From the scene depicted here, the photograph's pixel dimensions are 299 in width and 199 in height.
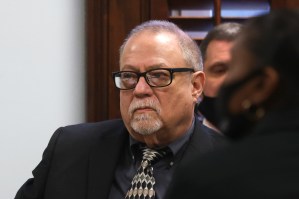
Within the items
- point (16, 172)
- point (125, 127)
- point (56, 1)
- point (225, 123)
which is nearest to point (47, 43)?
point (56, 1)

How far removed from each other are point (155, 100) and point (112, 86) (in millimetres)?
1018

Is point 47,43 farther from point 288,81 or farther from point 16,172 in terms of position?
point 288,81

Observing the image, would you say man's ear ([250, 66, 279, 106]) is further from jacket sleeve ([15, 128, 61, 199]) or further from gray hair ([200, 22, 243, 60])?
gray hair ([200, 22, 243, 60])

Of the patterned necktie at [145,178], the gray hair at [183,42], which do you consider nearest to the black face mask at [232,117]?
the patterned necktie at [145,178]

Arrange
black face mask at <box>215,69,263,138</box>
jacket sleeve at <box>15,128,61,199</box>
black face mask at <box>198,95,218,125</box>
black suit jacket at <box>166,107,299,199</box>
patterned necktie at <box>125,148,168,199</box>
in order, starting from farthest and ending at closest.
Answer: black face mask at <box>198,95,218,125</box>
jacket sleeve at <box>15,128,61,199</box>
patterned necktie at <box>125,148,168,199</box>
black face mask at <box>215,69,263,138</box>
black suit jacket at <box>166,107,299,199</box>

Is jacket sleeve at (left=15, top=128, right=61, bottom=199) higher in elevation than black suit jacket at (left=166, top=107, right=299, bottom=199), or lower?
lower

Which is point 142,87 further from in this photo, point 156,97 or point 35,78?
point 35,78

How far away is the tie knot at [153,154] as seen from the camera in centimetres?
181

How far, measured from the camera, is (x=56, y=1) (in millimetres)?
2762

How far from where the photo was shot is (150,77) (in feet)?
5.94

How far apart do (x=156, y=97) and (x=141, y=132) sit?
12cm

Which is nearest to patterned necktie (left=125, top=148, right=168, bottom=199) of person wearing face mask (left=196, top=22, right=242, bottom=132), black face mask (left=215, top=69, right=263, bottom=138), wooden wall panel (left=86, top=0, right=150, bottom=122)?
person wearing face mask (left=196, top=22, right=242, bottom=132)

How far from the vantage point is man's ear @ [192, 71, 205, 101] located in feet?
6.25

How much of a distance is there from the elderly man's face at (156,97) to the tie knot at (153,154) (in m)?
0.02
